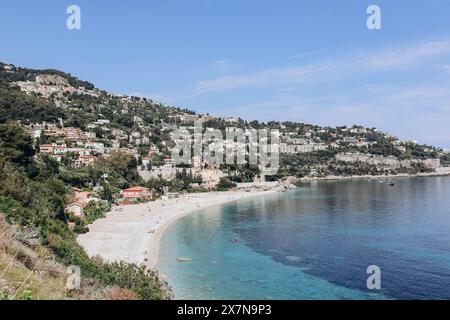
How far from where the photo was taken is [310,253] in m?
27.4

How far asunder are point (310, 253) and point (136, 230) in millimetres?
15763

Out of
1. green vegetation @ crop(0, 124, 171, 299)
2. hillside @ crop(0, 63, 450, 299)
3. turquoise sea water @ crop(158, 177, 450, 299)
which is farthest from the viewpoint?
turquoise sea water @ crop(158, 177, 450, 299)

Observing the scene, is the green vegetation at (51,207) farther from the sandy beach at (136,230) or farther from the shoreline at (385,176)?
the shoreline at (385,176)

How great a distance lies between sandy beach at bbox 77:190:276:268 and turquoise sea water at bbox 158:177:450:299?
1339mm

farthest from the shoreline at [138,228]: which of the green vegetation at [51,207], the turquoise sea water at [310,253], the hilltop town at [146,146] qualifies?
the hilltop town at [146,146]

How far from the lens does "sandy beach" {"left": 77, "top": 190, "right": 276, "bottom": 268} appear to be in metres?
26.5

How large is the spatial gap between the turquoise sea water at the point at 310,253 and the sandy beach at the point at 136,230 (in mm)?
1339

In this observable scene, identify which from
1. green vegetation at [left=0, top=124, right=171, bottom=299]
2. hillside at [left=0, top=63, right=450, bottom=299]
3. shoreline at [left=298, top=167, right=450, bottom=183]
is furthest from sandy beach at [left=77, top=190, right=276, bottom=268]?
shoreline at [left=298, top=167, right=450, bottom=183]

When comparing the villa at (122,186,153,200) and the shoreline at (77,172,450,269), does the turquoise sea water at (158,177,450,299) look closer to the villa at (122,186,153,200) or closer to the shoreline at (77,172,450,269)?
the shoreline at (77,172,450,269)

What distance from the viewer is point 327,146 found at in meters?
135

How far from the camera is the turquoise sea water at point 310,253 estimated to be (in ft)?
65.6

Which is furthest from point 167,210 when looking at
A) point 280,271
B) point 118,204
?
point 280,271
